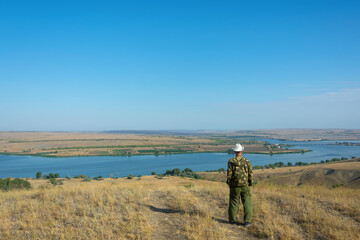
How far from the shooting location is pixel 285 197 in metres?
8.03

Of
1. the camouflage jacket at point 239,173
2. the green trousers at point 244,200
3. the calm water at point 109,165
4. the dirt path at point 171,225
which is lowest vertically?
the calm water at point 109,165

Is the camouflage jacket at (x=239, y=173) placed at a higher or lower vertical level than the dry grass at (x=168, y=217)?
higher

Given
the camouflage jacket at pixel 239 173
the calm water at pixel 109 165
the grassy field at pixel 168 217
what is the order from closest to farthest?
the grassy field at pixel 168 217 < the camouflage jacket at pixel 239 173 < the calm water at pixel 109 165

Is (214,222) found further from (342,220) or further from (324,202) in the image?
Answer: (324,202)

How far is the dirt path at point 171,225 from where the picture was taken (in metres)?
5.30

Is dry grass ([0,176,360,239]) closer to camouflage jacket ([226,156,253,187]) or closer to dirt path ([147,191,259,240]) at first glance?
dirt path ([147,191,259,240])

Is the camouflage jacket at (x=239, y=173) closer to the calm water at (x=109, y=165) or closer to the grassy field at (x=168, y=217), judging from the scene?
the grassy field at (x=168, y=217)

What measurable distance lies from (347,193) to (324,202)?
2230 mm

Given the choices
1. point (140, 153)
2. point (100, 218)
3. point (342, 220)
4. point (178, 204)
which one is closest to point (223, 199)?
point (178, 204)

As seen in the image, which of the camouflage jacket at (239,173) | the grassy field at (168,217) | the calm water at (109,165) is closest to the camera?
the grassy field at (168,217)

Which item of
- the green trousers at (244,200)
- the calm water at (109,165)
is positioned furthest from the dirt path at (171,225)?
the calm water at (109,165)

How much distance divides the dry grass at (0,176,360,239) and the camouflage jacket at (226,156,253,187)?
3.54ft

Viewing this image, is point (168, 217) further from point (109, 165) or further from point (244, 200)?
Result: point (109, 165)

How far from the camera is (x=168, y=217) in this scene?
658cm
